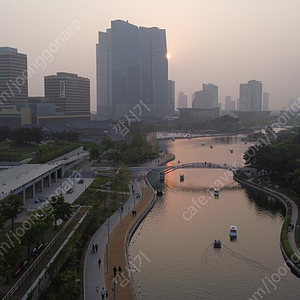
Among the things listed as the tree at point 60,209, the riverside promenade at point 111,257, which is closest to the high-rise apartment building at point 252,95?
the riverside promenade at point 111,257

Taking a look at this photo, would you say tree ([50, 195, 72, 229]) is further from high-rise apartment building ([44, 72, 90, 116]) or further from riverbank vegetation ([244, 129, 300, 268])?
high-rise apartment building ([44, 72, 90, 116])

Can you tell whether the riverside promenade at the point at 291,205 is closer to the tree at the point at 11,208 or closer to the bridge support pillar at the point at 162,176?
the bridge support pillar at the point at 162,176

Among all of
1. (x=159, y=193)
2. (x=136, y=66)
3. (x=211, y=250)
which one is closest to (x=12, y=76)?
(x=136, y=66)

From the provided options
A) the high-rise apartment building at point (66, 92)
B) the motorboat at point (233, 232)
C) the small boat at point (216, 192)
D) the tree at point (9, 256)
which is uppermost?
the high-rise apartment building at point (66, 92)

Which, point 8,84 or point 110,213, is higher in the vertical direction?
point 8,84

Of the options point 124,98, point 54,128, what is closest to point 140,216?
point 54,128

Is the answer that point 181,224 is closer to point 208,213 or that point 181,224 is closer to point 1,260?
point 208,213
